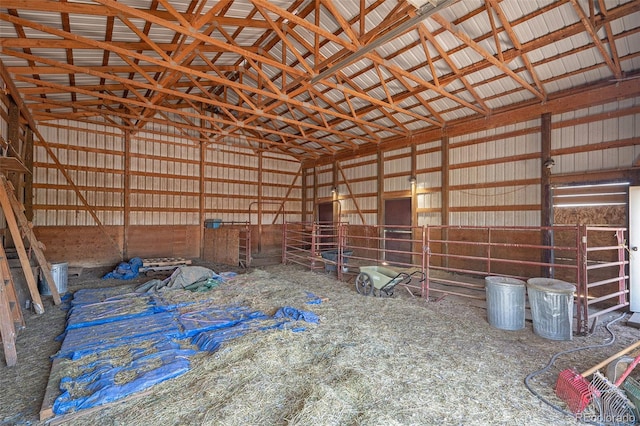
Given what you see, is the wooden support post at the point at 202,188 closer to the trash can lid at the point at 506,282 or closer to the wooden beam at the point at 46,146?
the wooden beam at the point at 46,146

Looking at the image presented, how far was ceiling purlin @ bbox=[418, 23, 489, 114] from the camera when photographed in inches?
217

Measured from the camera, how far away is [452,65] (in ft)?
20.2

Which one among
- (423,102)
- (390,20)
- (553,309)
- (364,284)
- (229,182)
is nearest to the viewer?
(553,309)

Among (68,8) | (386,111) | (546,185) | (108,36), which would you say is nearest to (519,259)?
(546,185)

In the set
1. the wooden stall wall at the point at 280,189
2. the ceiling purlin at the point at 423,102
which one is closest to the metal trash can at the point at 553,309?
the ceiling purlin at the point at 423,102

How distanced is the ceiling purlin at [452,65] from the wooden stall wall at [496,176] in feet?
3.07

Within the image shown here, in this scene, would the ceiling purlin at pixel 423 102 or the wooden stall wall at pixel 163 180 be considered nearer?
the ceiling purlin at pixel 423 102

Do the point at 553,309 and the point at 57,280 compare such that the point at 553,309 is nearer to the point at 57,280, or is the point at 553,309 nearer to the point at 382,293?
the point at 382,293

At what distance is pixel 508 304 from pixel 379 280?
7.00 ft

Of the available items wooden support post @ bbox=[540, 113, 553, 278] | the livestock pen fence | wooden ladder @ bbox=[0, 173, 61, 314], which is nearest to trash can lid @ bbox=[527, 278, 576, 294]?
the livestock pen fence

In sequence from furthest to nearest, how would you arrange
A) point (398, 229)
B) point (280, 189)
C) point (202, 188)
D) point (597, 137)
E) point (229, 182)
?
point (280, 189), point (229, 182), point (202, 188), point (398, 229), point (597, 137)

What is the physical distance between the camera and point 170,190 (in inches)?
437

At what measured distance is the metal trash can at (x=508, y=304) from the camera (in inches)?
160

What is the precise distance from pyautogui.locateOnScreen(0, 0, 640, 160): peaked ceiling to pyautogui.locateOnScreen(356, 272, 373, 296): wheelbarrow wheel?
4052 millimetres
